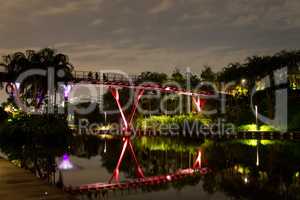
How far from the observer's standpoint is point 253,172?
60.2ft

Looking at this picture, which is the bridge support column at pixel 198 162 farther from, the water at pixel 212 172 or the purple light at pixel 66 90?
the purple light at pixel 66 90

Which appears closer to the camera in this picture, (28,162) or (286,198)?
(286,198)

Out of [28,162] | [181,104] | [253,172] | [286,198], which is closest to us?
[286,198]

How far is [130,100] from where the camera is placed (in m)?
75.6

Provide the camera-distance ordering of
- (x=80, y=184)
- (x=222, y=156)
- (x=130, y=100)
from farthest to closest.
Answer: (x=130, y=100), (x=222, y=156), (x=80, y=184)

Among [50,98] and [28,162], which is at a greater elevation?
[50,98]

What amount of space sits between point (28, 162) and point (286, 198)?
13468mm

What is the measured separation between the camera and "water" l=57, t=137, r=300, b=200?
1418 cm

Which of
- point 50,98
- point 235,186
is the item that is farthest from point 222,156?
point 50,98

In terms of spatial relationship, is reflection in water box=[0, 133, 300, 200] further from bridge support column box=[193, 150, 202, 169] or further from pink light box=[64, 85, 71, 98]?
pink light box=[64, 85, 71, 98]

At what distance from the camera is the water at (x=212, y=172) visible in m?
14.2

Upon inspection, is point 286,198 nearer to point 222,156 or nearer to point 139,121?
point 222,156
